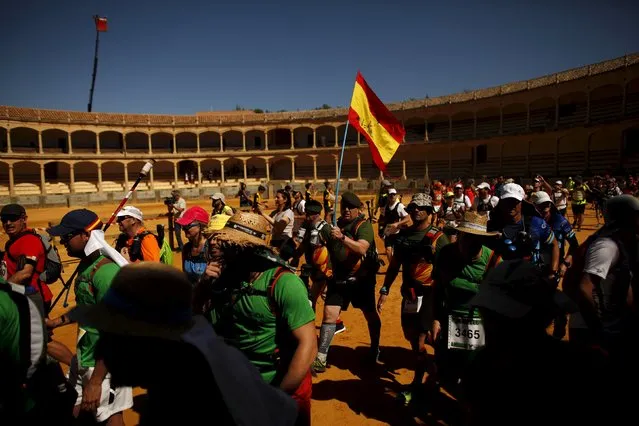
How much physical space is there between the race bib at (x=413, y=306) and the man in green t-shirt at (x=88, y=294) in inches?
103

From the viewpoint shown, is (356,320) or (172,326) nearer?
(172,326)

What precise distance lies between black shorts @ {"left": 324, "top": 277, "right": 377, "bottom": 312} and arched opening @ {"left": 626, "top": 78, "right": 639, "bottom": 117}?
3076cm

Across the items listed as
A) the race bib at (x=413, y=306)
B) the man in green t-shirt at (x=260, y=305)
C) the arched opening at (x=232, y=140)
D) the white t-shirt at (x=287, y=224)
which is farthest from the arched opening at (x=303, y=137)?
the man in green t-shirt at (x=260, y=305)

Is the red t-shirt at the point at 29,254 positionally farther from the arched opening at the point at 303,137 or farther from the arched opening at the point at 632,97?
the arched opening at the point at 303,137

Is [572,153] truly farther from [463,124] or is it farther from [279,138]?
[279,138]

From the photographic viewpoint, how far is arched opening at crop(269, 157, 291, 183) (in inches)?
1822

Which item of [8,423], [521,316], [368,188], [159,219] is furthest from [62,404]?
[368,188]

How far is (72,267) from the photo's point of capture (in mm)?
10461

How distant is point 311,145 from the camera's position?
46.4 m

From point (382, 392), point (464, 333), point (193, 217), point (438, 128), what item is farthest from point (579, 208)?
point (438, 128)

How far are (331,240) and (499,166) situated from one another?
33.9 meters

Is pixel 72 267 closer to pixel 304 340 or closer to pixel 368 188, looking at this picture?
pixel 304 340

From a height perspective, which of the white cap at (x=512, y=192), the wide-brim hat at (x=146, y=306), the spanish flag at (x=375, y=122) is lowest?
the wide-brim hat at (x=146, y=306)

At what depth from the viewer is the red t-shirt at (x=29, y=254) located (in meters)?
3.61
